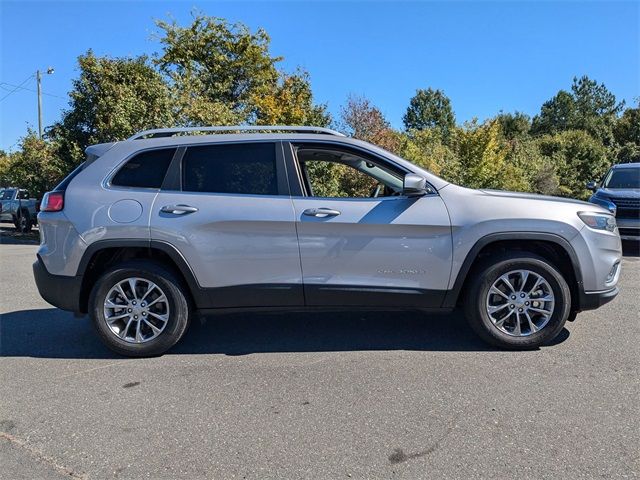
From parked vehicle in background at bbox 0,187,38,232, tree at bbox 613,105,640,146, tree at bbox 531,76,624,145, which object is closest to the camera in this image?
parked vehicle in background at bbox 0,187,38,232

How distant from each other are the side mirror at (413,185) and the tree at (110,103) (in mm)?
10685

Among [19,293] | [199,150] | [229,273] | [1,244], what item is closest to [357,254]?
[229,273]

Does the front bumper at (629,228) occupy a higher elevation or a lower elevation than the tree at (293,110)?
lower

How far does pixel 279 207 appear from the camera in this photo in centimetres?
429

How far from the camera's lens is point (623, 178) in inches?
445

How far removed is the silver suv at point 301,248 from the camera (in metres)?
4.25

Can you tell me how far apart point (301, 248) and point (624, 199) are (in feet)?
29.0

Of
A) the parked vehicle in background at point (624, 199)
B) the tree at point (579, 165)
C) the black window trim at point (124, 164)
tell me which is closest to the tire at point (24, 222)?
the black window trim at point (124, 164)

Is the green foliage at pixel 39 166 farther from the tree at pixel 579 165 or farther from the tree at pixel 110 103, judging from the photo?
the tree at pixel 579 165

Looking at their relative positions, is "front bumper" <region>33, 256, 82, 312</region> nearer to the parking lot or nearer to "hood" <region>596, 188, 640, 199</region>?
the parking lot

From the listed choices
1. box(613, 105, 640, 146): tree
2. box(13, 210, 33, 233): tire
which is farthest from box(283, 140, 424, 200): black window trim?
box(613, 105, 640, 146): tree

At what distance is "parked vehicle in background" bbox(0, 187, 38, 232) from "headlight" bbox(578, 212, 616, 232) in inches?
764

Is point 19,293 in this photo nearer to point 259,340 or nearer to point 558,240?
point 259,340

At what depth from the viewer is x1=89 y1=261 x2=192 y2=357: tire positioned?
171 inches
